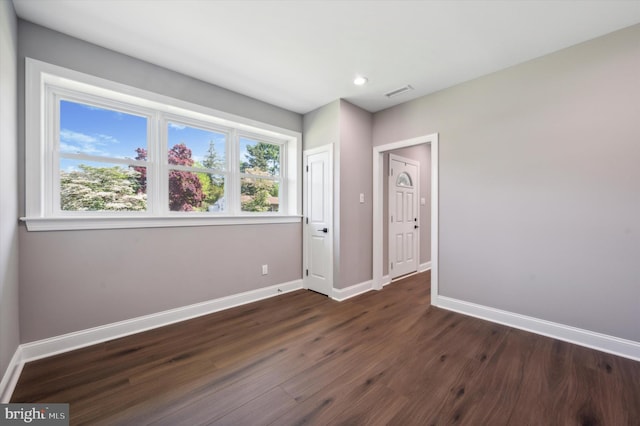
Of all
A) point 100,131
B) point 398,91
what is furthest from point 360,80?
point 100,131

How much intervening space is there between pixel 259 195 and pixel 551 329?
3.56 metres

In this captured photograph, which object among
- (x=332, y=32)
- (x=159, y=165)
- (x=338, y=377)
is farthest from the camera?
(x=159, y=165)

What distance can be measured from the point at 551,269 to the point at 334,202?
2.40m

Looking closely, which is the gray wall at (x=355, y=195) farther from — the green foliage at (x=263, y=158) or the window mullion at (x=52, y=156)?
the window mullion at (x=52, y=156)

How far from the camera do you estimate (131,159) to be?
105 inches

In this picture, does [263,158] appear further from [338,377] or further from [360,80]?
[338,377]

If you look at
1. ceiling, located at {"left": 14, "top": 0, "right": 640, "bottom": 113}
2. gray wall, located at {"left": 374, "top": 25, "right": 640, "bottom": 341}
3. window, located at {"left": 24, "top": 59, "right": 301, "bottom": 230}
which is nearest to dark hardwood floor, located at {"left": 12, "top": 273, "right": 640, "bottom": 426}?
gray wall, located at {"left": 374, "top": 25, "right": 640, "bottom": 341}

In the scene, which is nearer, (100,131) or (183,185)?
(100,131)

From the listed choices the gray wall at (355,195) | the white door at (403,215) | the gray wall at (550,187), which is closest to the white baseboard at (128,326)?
the gray wall at (355,195)

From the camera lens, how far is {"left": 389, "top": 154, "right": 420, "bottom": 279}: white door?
14.1 ft

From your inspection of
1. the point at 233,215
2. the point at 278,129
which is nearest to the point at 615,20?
the point at 278,129

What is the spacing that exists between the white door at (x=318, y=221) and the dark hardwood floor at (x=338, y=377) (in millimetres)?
1034

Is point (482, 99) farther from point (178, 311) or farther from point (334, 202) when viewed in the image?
point (178, 311)

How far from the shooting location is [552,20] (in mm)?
2094
